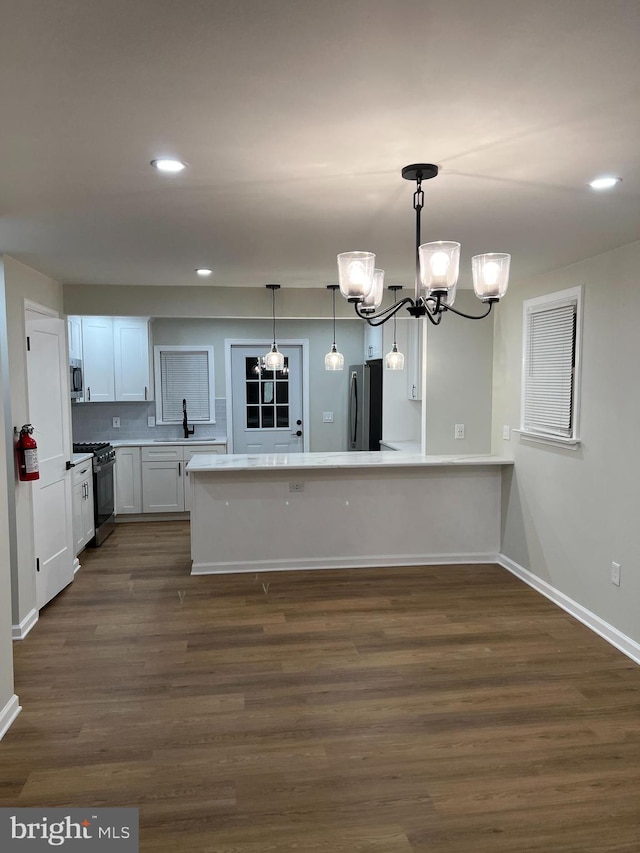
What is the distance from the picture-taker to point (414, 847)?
2004 millimetres

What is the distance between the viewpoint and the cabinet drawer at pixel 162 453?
6.55 m

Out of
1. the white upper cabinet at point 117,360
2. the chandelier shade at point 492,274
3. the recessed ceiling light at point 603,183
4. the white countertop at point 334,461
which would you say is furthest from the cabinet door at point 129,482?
the recessed ceiling light at point 603,183

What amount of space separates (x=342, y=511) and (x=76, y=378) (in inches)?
118

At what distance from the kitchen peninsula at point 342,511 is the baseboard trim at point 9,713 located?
81.6 inches

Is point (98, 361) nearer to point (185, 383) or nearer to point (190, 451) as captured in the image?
point (185, 383)

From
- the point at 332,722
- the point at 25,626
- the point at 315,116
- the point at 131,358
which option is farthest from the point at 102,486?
the point at 315,116

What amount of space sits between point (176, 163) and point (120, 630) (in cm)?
290

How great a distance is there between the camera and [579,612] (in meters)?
3.90

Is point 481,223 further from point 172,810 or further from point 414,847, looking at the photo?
point 172,810

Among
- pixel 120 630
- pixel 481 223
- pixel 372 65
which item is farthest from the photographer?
pixel 120 630

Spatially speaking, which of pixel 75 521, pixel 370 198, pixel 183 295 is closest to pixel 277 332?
pixel 183 295

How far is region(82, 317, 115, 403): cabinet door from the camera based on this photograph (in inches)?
255

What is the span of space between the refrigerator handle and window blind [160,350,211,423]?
1737 mm

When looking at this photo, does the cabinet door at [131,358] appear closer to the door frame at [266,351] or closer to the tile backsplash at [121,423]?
the tile backsplash at [121,423]
